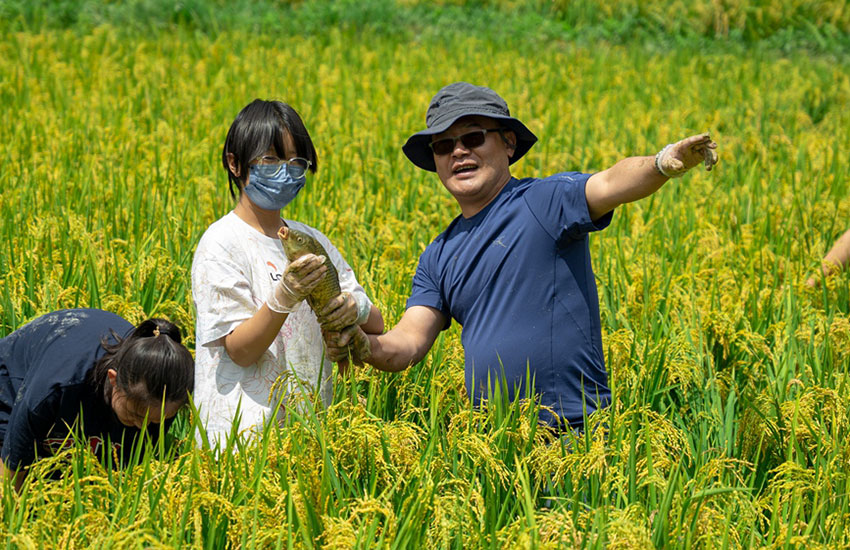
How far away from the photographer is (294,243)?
2.03m

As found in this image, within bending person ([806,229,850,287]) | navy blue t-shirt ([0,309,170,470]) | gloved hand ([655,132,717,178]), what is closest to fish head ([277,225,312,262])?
navy blue t-shirt ([0,309,170,470])

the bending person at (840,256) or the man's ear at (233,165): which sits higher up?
the man's ear at (233,165)

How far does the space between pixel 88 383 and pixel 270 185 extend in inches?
26.2

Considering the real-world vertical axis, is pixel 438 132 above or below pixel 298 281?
above

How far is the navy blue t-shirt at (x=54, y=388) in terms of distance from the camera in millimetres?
2213

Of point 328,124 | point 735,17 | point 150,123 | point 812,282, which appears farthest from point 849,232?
point 735,17

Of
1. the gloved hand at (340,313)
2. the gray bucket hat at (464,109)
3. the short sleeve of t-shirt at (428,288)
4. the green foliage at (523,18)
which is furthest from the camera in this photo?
the green foliage at (523,18)

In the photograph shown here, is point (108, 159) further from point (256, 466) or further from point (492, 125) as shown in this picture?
point (256, 466)

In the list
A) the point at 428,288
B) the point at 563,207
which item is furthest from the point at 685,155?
the point at 428,288

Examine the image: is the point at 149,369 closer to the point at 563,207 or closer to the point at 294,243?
the point at 294,243

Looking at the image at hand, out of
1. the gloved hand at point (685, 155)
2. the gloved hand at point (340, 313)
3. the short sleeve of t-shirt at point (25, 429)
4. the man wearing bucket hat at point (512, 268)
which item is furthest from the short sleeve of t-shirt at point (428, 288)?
the short sleeve of t-shirt at point (25, 429)

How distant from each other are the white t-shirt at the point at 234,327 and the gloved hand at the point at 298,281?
4.5 inches

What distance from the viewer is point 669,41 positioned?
12500mm

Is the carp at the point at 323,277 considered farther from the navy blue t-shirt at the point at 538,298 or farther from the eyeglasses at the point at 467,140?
the eyeglasses at the point at 467,140
